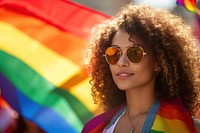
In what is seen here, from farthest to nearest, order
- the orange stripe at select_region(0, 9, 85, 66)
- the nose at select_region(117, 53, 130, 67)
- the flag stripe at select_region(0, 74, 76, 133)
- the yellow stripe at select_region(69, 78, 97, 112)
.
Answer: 1. the orange stripe at select_region(0, 9, 85, 66)
2. the yellow stripe at select_region(69, 78, 97, 112)
3. the flag stripe at select_region(0, 74, 76, 133)
4. the nose at select_region(117, 53, 130, 67)

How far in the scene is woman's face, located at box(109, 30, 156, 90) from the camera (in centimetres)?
291

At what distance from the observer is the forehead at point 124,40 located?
116 inches

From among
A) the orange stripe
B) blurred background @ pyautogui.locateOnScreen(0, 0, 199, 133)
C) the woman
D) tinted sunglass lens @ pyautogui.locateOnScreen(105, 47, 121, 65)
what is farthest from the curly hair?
the orange stripe

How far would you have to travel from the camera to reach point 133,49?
2900 mm

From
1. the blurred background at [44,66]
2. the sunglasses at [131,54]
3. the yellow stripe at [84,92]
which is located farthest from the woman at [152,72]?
the yellow stripe at [84,92]

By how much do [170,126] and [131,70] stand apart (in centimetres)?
33

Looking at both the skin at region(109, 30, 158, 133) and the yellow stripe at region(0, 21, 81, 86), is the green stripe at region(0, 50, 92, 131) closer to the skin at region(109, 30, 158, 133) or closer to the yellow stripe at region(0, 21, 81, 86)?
the yellow stripe at region(0, 21, 81, 86)

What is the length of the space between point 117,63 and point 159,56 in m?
0.21

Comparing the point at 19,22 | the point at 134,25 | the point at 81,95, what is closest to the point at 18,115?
the point at 81,95

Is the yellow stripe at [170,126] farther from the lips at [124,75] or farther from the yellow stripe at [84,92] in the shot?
the yellow stripe at [84,92]

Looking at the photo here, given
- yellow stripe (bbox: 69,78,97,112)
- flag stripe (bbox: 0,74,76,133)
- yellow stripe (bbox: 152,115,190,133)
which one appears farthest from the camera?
yellow stripe (bbox: 69,78,97,112)

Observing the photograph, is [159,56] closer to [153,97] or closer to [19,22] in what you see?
[153,97]

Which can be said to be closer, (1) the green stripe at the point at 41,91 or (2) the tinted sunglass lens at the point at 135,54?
(2) the tinted sunglass lens at the point at 135,54

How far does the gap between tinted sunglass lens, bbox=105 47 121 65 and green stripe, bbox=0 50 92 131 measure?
610 mm
